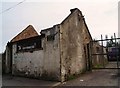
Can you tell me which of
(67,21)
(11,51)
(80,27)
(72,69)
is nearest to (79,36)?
(80,27)

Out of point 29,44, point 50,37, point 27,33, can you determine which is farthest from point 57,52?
point 27,33

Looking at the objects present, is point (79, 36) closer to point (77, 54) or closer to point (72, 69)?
point (77, 54)

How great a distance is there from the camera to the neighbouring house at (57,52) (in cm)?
1257

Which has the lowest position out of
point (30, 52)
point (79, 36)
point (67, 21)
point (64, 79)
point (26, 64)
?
point (64, 79)

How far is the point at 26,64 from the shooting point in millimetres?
15305

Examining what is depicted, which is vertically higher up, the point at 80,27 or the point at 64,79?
the point at 80,27

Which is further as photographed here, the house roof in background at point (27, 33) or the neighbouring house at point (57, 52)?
the house roof in background at point (27, 33)

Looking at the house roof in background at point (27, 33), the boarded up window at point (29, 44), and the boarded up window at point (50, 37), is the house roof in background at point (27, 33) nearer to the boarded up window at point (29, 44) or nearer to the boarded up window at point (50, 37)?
the boarded up window at point (29, 44)

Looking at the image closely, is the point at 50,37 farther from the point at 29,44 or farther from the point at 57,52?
the point at 29,44

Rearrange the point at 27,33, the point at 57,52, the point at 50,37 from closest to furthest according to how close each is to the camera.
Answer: the point at 57,52, the point at 50,37, the point at 27,33

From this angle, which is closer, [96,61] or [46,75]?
[46,75]

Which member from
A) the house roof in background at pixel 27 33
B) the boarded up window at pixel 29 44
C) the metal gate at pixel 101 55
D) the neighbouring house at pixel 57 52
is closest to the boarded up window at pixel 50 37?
the neighbouring house at pixel 57 52

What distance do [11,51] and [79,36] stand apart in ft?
24.2

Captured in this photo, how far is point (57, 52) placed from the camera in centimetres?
1250
